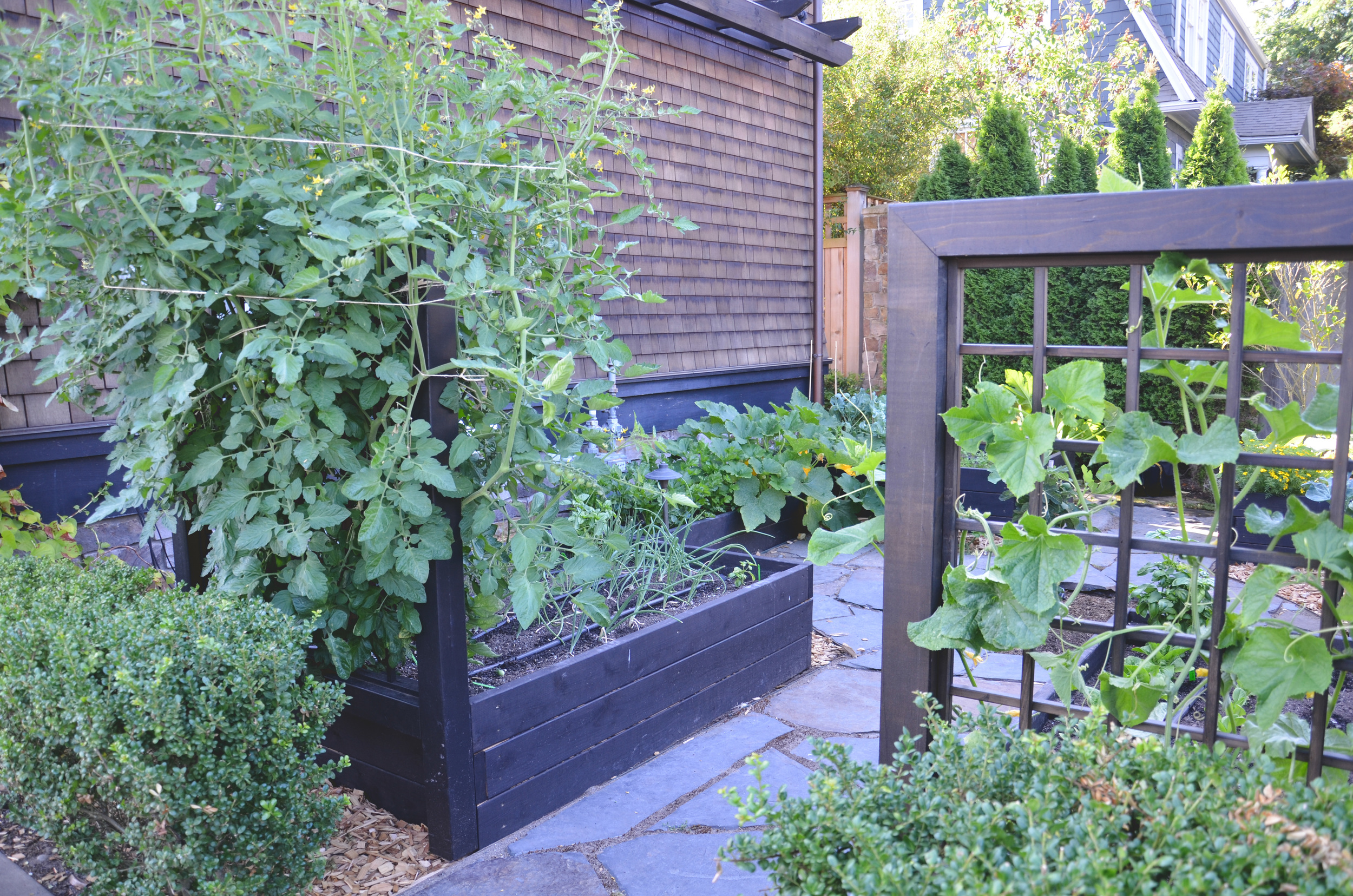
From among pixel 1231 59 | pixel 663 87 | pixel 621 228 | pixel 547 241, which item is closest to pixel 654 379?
pixel 621 228

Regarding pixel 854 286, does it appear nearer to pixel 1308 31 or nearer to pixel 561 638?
pixel 561 638

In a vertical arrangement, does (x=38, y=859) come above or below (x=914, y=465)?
below

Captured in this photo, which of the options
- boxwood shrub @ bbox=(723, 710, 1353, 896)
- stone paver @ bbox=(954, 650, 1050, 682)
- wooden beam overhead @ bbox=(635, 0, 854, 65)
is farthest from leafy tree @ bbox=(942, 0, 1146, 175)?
boxwood shrub @ bbox=(723, 710, 1353, 896)

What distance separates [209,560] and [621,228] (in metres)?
3.97

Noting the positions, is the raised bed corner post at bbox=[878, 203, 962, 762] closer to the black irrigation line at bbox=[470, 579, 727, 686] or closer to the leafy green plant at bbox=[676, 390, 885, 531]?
the black irrigation line at bbox=[470, 579, 727, 686]

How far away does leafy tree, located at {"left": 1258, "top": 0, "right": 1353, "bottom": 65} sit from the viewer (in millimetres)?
21703

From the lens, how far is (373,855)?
1.97 m

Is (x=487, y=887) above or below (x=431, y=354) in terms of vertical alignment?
below

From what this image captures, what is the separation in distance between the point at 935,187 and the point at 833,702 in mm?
5236

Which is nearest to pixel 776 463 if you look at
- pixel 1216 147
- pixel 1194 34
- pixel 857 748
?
pixel 857 748

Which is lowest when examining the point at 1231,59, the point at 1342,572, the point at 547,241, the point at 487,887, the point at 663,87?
the point at 487,887

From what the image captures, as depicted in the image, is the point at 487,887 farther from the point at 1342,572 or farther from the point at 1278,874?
the point at 1342,572

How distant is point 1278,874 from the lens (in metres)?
0.88

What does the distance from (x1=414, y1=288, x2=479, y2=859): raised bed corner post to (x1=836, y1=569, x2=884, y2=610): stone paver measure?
7.20 feet
